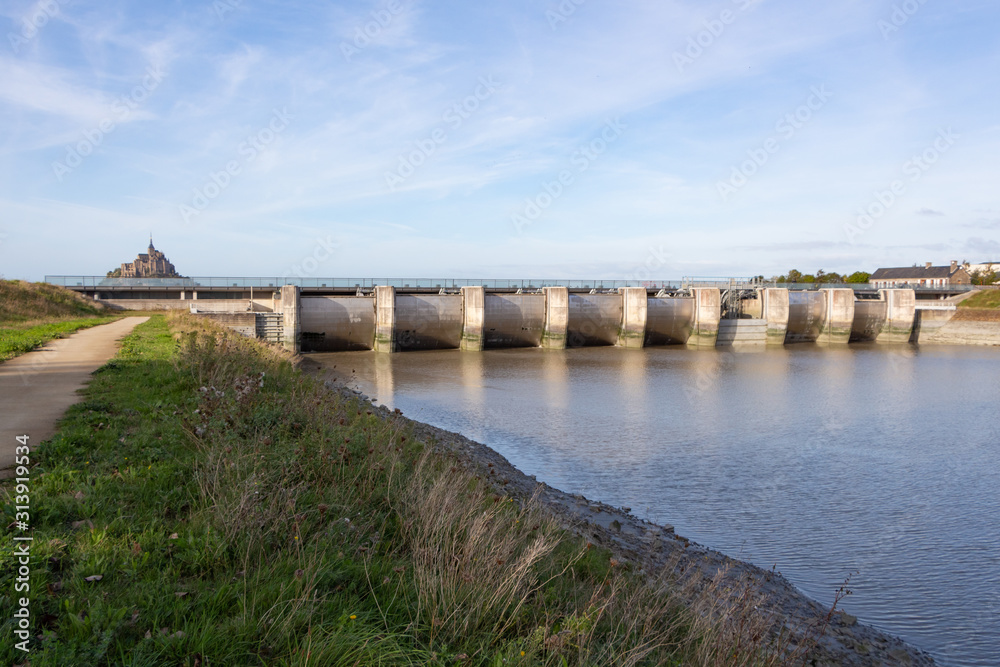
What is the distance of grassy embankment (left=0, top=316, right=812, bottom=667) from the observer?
3889 mm

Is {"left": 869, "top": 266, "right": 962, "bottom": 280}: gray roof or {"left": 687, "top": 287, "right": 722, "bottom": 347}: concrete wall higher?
{"left": 869, "top": 266, "right": 962, "bottom": 280}: gray roof

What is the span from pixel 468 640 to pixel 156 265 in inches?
4765

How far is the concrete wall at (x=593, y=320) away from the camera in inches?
1817

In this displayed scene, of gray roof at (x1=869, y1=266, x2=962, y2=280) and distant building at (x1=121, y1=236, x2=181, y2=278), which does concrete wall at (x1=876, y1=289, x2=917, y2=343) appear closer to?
gray roof at (x1=869, y1=266, x2=962, y2=280)

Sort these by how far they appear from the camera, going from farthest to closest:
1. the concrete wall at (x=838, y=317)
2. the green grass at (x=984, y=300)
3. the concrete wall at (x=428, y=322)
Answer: the green grass at (x=984, y=300)
the concrete wall at (x=838, y=317)
the concrete wall at (x=428, y=322)

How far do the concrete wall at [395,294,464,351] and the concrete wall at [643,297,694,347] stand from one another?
1509 cm

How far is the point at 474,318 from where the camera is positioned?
138ft

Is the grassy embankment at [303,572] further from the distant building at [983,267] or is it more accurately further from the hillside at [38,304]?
the distant building at [983,267]

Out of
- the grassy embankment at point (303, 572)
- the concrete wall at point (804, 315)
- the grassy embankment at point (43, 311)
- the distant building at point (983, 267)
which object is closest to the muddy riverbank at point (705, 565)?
the grassy embankment at point (303, 572)

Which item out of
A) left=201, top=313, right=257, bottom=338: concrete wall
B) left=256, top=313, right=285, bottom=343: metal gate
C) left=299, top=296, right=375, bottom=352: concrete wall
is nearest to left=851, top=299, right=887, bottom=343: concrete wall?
left=299, top=296, right=375, bottom=352: concrete wall

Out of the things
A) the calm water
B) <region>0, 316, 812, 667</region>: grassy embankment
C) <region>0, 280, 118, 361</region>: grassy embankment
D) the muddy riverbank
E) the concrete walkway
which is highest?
<region>0, 280, 118, 361</region>: grassy embankment

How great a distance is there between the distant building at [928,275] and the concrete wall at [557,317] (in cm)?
9252

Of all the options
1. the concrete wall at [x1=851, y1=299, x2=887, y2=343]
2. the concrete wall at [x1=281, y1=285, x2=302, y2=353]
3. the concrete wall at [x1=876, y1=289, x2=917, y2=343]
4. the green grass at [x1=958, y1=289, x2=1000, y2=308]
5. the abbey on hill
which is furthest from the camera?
the abbey on hill

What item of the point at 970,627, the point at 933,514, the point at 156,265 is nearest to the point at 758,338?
the point at 933,514
